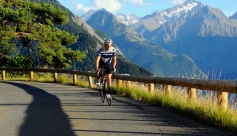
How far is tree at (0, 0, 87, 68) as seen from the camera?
108 ft

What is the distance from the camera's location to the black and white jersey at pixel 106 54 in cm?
1049

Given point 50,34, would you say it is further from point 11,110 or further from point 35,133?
point 35,133

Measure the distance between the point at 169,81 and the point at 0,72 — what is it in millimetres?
22166

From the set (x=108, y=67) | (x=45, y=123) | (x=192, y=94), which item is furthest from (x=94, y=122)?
(x=108, y=67)

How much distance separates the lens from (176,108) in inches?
359

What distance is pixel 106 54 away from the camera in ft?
34.6

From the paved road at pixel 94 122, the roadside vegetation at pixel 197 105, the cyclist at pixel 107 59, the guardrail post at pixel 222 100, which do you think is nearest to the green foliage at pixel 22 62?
the roadside vegetation at pixel 197 105

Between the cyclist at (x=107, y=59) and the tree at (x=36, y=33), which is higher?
the tree at (x=36, y=33)

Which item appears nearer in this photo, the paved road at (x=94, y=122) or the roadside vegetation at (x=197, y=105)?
the paved road at (x=94, y=122)

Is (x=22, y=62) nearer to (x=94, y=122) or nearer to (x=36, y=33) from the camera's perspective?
(x=36, y=33)

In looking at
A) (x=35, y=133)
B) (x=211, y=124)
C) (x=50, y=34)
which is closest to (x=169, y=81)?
(x=211, y=124)

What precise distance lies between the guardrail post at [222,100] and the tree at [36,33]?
26.5 meters

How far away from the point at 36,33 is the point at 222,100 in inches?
1128

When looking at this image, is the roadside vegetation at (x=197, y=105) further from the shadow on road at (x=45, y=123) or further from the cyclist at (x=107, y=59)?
the shadow on road at (x=45, y=123)
